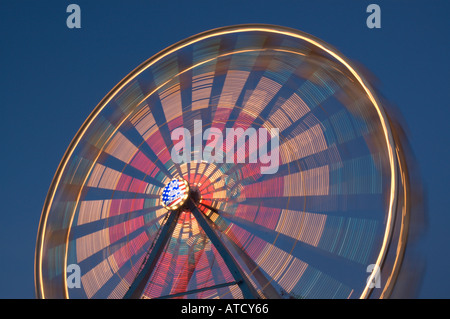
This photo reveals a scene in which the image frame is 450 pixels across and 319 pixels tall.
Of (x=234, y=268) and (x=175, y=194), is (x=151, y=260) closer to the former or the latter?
(x=175, y=194)

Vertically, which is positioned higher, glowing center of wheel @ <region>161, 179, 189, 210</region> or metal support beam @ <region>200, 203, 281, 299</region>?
glowing center of wheel @ <region>161, 179, 189, 210</region>

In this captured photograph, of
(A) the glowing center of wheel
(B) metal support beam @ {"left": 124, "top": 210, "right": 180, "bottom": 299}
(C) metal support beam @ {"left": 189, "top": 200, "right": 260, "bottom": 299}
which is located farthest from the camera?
Result: (A) the glowing center of wheel

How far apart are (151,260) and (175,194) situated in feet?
4.15

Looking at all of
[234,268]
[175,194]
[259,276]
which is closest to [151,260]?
[175,194]

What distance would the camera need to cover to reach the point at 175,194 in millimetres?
8039

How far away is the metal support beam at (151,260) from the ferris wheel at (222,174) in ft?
0.08

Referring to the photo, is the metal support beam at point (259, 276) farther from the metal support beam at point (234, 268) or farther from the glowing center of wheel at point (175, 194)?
the glowing center of wheel at point (175, 194)

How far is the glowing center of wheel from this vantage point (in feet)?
26.1

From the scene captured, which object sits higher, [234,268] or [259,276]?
[234,268]

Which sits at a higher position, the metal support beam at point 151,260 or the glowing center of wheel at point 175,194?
the glowing center of wheel at point 175,194

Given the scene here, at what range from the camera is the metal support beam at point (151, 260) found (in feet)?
23.2

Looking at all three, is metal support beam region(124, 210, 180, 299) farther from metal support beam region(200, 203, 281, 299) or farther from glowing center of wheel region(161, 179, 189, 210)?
metal support beam region(200, 203, 281, 299)

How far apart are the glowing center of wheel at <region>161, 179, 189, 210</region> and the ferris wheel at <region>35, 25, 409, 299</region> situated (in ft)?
0.07

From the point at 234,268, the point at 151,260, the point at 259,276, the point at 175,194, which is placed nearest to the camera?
the point at 234,268
